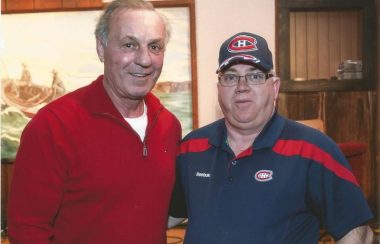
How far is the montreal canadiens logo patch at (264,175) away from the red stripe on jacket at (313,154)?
8 cm

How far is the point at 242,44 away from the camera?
1.56 meters

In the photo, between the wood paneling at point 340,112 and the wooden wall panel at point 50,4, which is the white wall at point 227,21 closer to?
the wood paneling at point 340,112

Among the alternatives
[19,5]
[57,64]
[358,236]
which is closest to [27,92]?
[57,64]

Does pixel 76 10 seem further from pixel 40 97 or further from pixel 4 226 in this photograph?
pixel 4 226

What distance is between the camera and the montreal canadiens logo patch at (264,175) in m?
1.44

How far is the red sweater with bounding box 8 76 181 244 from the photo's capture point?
4.40 ft

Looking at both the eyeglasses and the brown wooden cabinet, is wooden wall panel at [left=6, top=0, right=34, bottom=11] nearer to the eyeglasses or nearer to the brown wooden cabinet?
the brown wooden cabinet

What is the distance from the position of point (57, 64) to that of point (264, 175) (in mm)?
2836

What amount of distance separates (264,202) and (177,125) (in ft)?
1.91

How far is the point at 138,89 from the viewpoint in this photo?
61.0 inches

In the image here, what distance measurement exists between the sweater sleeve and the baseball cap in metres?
0.68

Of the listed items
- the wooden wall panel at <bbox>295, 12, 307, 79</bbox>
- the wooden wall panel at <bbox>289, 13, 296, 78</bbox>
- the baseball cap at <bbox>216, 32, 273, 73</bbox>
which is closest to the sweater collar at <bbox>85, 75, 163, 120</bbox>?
the baseball cap at <bbox>216, 32, 273, 73</bbox>

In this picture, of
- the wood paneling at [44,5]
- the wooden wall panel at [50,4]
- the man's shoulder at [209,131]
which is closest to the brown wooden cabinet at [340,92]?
the wood paneling at [44,5]

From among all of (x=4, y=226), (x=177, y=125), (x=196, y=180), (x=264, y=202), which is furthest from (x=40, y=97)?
(x=264, y=202)
